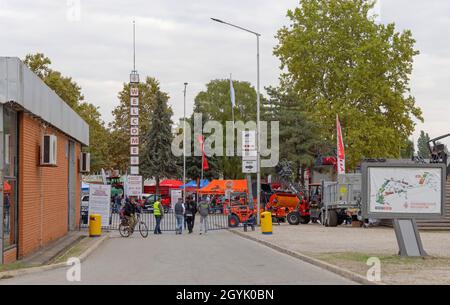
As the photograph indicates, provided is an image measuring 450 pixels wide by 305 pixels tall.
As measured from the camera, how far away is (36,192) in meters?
24.4

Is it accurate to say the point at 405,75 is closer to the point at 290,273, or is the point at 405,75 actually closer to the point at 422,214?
the point at 422,214

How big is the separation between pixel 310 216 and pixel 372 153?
1065 cm

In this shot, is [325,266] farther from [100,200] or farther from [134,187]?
[134,187]

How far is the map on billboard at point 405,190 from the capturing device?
20906 mm

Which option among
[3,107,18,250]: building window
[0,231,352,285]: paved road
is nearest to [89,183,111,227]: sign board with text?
[0,231,352,285]: paved road

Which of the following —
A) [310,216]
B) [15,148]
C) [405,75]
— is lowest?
[310,216]

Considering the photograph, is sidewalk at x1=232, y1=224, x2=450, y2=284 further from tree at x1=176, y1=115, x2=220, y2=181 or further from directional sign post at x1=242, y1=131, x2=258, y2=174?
tree at x1=176, y1=115, x2=220, y2=181

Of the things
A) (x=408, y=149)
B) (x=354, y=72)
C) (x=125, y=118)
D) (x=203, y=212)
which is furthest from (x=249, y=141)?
(x=408, y=149)

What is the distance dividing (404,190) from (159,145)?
64983mm

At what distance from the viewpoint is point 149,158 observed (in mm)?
84938

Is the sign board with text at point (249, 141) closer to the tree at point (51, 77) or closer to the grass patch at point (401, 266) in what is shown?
the grass patch at point (401, 266)

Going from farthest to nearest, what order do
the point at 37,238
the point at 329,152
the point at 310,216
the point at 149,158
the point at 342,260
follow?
the point at 149,158
the point at 329,152
the point at 310,216
the point at 37,238
the point at 342,260

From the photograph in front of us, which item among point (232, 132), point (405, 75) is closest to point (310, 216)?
point (405, 75)

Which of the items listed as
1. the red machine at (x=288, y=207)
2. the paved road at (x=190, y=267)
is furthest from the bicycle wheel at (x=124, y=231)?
the red machine at (x=288, y=207)
